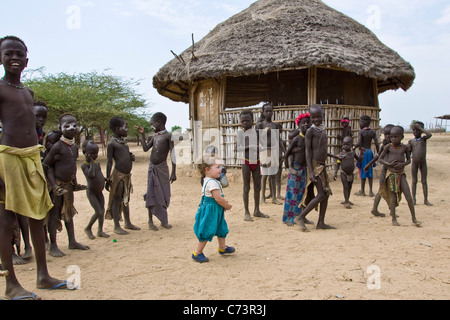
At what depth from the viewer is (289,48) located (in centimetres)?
865

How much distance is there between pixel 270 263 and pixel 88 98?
53.8 feet

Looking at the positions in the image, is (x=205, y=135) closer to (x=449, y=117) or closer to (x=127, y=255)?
(x=127, y=255)

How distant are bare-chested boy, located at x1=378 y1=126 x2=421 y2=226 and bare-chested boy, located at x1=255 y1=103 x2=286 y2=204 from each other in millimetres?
1983

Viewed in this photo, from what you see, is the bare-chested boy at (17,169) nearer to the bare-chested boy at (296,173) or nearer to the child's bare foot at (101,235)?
the child's bare foot at (101,235)

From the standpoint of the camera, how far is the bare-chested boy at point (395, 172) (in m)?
4.67

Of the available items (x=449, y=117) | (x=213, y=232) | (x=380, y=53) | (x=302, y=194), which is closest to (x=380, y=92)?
(x=380, y=53)

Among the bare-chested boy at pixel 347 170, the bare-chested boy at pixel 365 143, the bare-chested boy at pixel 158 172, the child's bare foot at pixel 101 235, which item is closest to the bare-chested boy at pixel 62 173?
the child's bare foot at pixel 101 235

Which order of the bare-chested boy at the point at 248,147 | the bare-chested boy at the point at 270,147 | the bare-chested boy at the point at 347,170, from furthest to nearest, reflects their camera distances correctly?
the bare-chested boy at the point at 270,147, the bare-chested boy at the point at 347,170, the bare-chested boy at the point at 248,147

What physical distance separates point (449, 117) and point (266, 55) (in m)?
26.8

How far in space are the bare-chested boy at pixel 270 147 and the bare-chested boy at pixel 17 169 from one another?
391 centimetres

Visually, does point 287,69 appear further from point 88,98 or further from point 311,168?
point 88,98

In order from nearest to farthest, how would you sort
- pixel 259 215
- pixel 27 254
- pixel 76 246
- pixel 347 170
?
pixel 27 254 < pixel 76 246 < pixel 259 215 < pixel 347 170

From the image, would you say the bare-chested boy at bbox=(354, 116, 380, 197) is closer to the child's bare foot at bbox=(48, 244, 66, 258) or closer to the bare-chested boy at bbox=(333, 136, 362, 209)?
the bare-chested boy at bbox=(333, 136, 362, 209)

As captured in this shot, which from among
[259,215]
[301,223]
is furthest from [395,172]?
[259,215]
